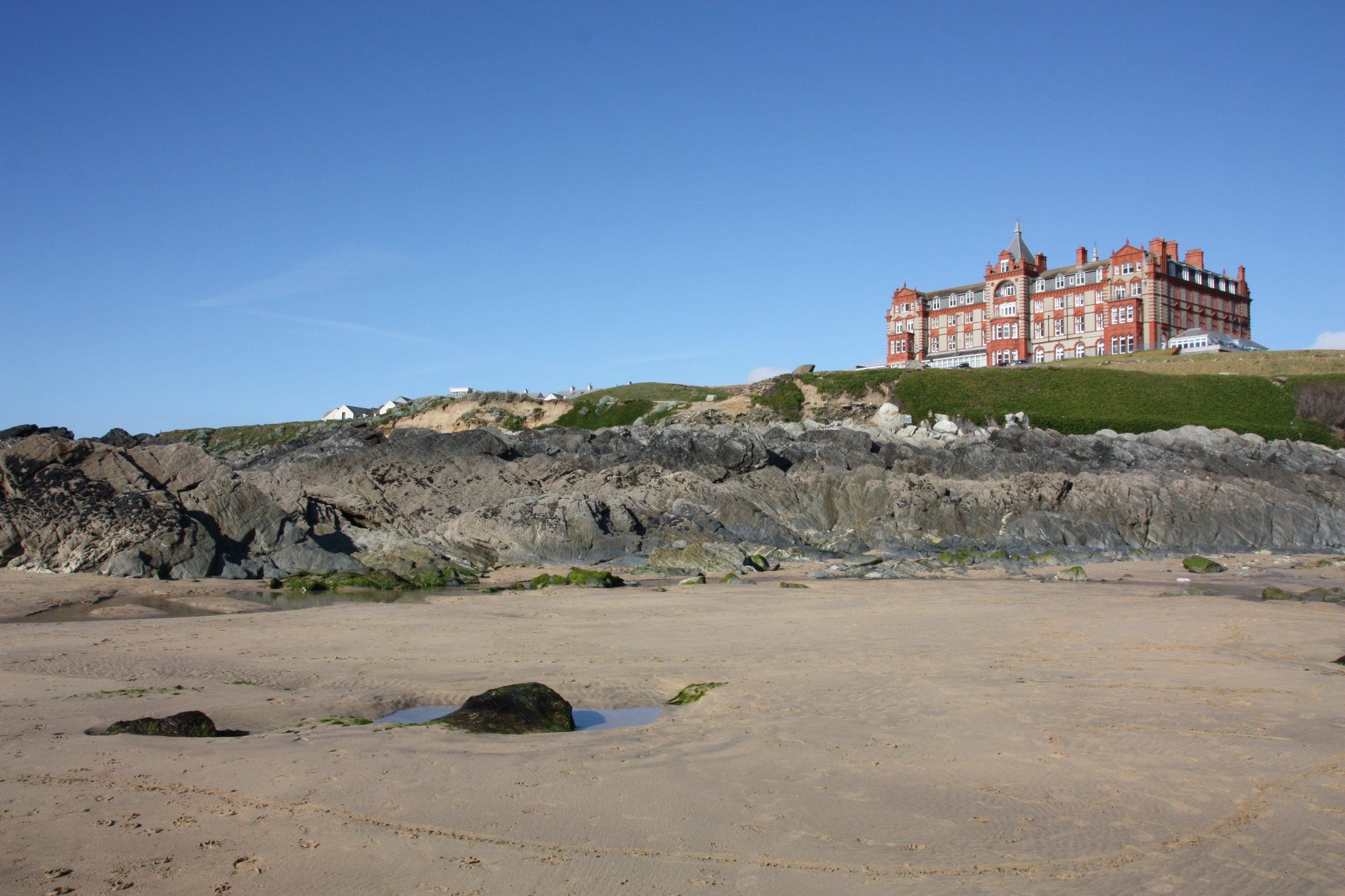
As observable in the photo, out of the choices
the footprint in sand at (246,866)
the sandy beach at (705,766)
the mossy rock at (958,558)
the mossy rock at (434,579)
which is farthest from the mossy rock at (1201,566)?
the footprint in sand at (246,866)

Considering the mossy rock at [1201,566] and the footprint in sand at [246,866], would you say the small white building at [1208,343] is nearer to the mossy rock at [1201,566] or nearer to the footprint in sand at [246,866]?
the mossy rock at [1201,566]

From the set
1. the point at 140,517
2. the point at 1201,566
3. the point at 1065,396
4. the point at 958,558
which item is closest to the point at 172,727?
the point at 140,517

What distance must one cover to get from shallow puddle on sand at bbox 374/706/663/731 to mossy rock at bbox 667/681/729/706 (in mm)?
213

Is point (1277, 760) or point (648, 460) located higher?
point (648, 460)

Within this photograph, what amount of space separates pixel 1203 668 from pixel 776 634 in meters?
5.06

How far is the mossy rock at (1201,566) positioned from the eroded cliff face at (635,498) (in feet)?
13.1

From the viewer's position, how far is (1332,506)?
91.8 feet

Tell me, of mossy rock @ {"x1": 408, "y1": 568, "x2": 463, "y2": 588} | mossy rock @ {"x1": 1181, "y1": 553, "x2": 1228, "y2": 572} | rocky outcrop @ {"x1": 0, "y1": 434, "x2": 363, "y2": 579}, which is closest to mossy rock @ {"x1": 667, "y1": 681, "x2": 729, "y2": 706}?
mossy rock @ {"x1": 408, "y1": 568, "x2": 463, "y2": 588}

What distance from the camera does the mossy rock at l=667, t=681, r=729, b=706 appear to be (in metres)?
8.82

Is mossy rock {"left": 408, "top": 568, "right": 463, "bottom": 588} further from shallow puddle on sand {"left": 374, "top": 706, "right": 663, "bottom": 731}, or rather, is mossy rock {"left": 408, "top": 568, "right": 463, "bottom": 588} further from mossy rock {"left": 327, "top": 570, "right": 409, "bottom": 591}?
shallow puddle on sand {"left": 374, "top": 706, "right": 663, "bottom": 731}

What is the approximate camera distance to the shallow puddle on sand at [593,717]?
8039 mm

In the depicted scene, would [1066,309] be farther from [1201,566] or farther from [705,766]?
[705,766]

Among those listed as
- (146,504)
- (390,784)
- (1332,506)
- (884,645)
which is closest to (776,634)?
(884,645)

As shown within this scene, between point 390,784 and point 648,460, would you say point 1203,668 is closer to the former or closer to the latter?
point 390,784
